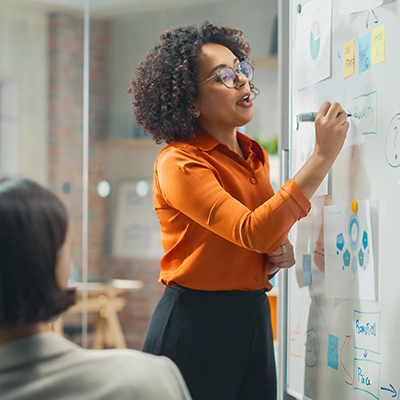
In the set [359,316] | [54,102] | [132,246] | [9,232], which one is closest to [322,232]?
[359,316]

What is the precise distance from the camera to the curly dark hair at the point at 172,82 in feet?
3.90

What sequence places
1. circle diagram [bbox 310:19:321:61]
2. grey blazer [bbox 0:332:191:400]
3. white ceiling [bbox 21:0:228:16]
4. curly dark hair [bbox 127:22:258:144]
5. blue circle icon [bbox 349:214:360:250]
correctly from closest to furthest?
1. grey blazer [bbox 0:332:191:400]
2. blue circle icon [bbox 349:214:360:250]
3. curly dark hair [bbox 127:22:258:144]
4. circle diagram [bbox 310:19:321:61]
5. white ceiling [bbox 21:0:228:16]

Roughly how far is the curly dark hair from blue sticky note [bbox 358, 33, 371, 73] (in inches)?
14.3

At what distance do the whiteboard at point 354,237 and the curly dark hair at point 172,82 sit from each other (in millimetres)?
332

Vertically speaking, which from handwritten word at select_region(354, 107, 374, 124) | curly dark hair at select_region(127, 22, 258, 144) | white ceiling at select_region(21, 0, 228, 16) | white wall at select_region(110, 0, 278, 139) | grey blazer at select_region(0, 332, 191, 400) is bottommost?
grey blazer at select_region(0, 332, 191, 400)

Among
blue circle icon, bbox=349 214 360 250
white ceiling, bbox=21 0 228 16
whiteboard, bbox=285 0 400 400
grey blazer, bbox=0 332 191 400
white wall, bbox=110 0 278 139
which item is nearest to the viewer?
grey blazer, bbox=0 332 191 400

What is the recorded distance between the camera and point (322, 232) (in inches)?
49.8

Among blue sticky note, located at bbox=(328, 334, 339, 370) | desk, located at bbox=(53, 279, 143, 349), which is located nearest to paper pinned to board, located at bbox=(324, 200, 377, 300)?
blue sticky note, located at bbox=(328, 334, 339, 370)

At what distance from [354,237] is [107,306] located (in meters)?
2.62

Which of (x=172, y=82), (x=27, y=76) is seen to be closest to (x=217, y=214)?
(x=172, y=82)

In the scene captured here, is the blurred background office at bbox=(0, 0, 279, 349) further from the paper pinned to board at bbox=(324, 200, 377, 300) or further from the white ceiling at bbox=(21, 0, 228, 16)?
the paper pinned to board at bbox=(324, 200, 377, 300)

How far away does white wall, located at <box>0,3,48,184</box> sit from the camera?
332cm

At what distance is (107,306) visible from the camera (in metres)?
3.44

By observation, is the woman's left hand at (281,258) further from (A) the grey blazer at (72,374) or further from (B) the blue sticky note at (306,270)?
(A) the grey blazer at (72,374)
